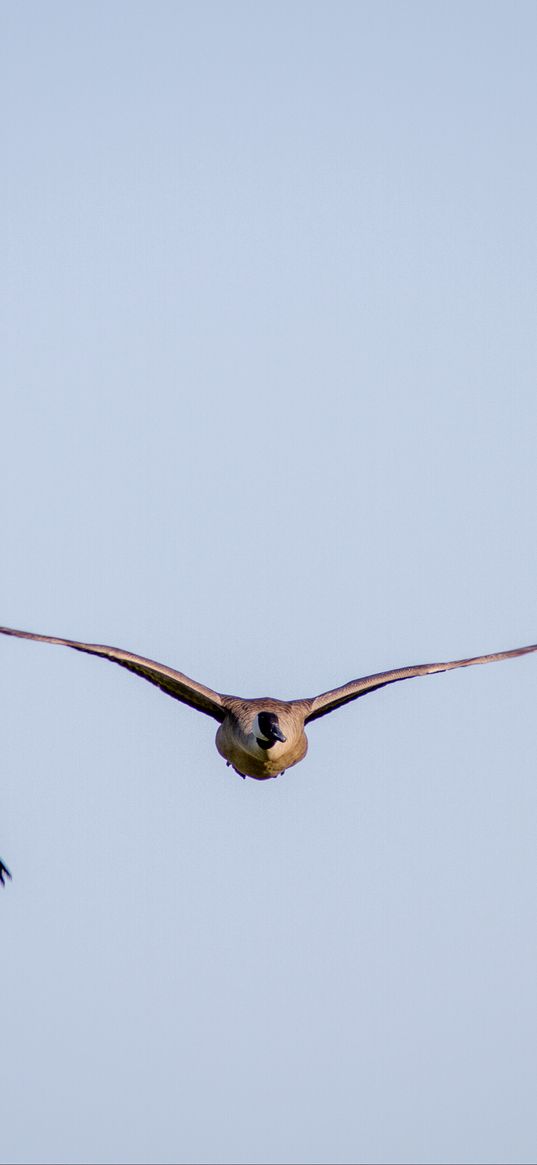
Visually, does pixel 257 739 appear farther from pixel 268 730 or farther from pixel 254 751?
pixel 268 730

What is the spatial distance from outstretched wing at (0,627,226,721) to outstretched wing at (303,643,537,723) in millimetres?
1351

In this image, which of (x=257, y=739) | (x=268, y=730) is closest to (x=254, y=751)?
(x=257, y=739)

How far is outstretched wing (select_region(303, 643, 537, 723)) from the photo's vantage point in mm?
35406

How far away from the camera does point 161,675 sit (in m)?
35.4

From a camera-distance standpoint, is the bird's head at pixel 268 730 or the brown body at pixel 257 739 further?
the brown body at pixel 257 739

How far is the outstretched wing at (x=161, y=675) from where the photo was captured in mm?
33469

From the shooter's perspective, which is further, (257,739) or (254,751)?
(254,751)

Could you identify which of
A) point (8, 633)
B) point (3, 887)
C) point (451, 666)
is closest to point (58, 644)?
point (8, 633)

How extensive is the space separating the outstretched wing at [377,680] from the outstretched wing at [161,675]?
135 centimetres

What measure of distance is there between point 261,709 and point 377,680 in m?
1.68

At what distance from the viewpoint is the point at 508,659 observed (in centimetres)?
3559

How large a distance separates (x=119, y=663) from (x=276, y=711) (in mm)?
2252

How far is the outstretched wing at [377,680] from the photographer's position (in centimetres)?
3541

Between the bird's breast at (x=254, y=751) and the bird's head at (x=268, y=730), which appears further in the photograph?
the bird's breast at (x=254, y=751)
